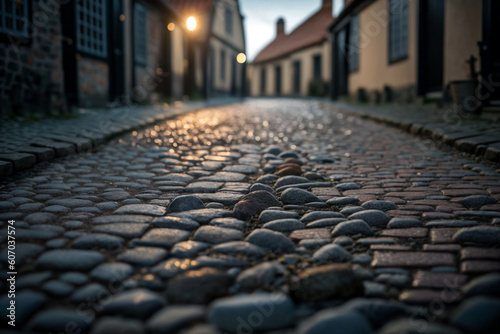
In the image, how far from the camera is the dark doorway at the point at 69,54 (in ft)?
26.1

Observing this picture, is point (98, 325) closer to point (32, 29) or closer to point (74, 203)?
point (74, 203)

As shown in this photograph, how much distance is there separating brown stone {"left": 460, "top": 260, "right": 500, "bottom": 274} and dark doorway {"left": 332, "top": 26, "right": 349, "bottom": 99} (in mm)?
15076

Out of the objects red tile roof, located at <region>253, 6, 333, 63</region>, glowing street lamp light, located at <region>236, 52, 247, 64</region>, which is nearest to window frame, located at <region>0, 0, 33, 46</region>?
red tile roof, located at <region>253, 6, 333, 63</region>

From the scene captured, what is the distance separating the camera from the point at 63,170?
10.9 ft

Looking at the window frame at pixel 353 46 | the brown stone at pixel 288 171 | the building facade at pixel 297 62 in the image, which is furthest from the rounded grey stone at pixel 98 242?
the building facade at pixel 297 62

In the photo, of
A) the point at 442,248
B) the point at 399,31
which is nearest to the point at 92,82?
the point at 399,31

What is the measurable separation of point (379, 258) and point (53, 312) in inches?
42.9

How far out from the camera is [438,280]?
4.55ft

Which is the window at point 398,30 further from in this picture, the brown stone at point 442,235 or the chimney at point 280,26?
the chimney at point 280,26

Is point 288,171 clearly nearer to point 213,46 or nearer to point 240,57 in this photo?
point 213,46

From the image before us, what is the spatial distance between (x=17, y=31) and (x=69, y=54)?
195 cm

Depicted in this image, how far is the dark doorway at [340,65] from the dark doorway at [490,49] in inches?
372

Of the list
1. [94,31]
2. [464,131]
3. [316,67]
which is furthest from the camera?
[316,67]

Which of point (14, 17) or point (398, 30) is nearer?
point (14, 17)
